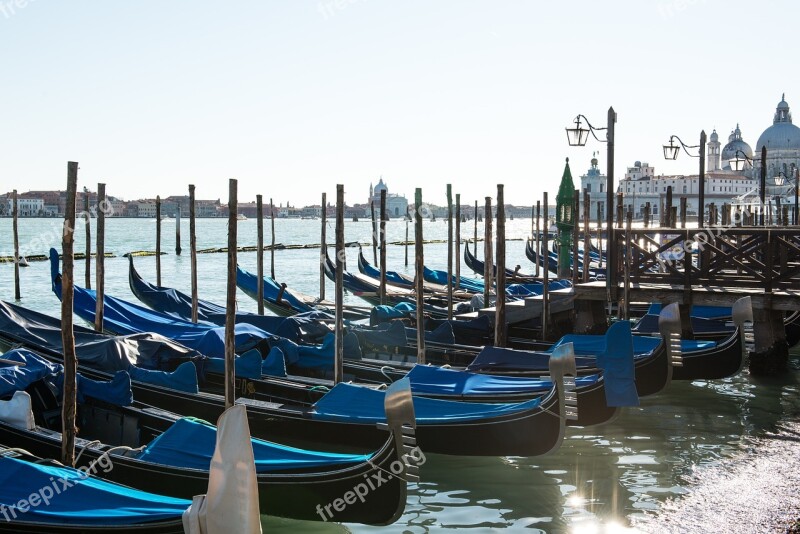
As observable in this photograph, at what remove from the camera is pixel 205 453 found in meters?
4.99

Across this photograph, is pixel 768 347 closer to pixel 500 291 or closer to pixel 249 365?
pixel 500 291

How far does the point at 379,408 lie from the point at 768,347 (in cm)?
487

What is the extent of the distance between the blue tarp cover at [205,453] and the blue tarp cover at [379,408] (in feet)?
3.44

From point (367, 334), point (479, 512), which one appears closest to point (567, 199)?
point (367, 334)

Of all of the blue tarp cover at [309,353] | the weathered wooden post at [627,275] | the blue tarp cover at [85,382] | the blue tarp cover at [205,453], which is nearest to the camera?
the blue tarp cover at [205,453]

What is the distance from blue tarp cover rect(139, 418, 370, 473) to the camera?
4785 mm

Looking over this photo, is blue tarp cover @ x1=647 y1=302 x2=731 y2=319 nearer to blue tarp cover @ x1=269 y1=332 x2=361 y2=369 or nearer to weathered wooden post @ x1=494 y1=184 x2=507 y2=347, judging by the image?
weathered wooden post @ x1=494 y1=184 x2=507 y2=347

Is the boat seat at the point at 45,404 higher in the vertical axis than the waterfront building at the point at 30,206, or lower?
lower

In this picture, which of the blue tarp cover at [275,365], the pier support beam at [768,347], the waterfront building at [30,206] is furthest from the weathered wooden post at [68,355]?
the waterfront building at [30,206]

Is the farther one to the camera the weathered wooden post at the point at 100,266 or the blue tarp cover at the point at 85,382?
the weathered wooden post at the point at 100,266

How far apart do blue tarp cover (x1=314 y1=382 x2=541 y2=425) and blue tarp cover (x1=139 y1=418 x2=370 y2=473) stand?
41.3 inches

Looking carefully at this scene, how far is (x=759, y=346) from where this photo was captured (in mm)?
8953

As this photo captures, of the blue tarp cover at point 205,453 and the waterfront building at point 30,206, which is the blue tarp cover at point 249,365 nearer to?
the blue tarp cover at point 205,453

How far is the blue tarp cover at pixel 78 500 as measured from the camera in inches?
152
